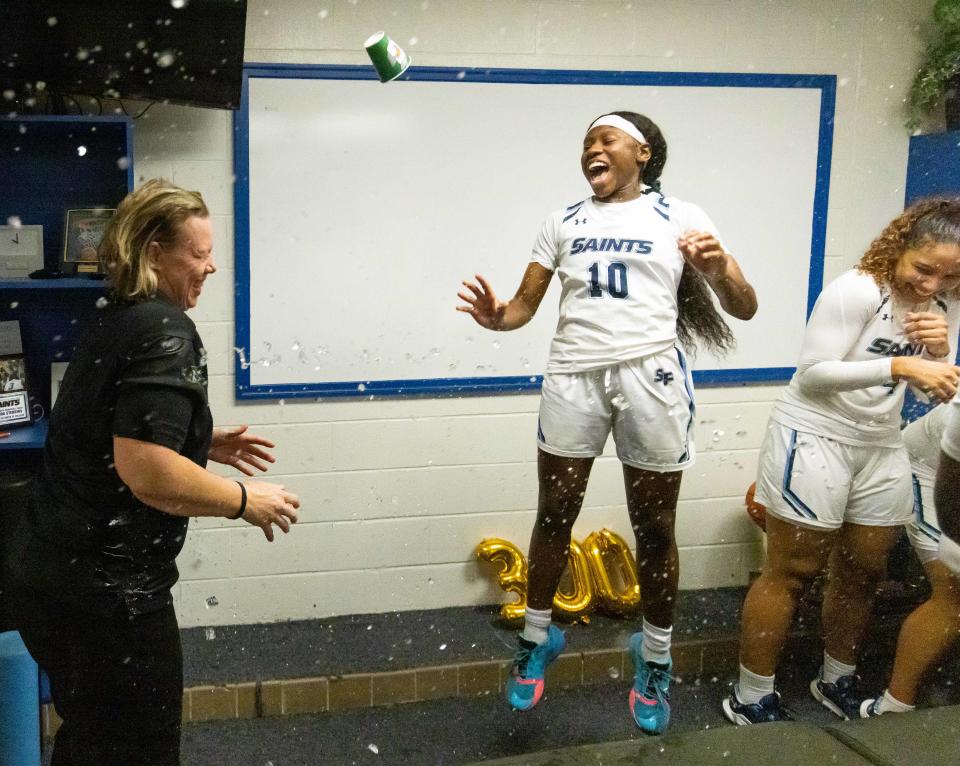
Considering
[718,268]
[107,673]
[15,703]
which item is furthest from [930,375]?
[15,703]

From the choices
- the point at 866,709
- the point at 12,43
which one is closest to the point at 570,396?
the point at 866,709

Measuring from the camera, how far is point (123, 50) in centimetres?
171

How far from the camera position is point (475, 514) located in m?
2.25

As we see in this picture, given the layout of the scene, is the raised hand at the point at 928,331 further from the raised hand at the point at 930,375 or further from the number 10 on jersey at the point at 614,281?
the number 10 on jersey at the point at 614,281

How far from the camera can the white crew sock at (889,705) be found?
1782mm

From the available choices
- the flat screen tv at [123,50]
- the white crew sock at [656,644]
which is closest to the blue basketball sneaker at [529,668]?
the white crew sock at [656,644]

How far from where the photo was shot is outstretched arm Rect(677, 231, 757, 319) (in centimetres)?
149

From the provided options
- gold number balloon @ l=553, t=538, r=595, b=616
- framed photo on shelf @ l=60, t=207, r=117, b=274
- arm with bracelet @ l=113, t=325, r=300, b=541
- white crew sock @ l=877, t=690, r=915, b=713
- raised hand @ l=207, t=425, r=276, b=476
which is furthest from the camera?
gold number balloon @ l=553, t=538, r=595, b=616

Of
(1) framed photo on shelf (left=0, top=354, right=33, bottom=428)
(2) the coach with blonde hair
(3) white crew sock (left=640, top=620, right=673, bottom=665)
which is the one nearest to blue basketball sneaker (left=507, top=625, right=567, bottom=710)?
(3) white crew sock (left=640, top=620, right=673, bottom=665)

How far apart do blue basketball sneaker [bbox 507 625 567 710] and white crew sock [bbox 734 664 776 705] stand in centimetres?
38

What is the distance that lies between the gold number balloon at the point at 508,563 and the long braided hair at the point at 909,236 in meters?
1.02

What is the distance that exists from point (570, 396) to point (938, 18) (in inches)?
51.7

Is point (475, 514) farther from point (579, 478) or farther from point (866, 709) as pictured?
point (866, 709)

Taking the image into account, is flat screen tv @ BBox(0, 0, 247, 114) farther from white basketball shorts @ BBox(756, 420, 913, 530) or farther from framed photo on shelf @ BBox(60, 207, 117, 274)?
white basketball shorts @ BBox(756, 420, 913, 530)
